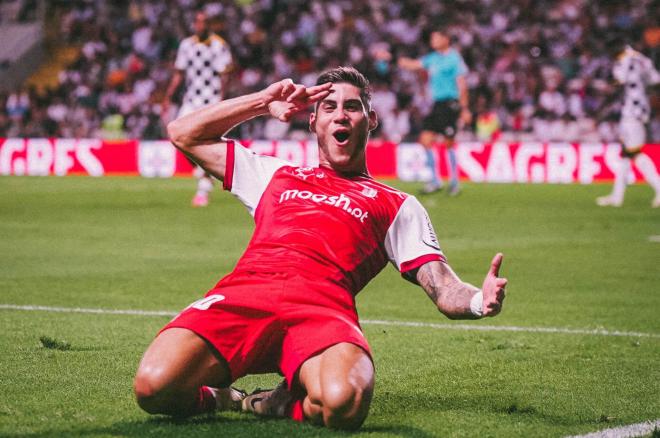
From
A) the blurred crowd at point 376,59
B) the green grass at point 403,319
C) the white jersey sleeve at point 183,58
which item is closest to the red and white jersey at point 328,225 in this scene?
the green grass at point 403,319

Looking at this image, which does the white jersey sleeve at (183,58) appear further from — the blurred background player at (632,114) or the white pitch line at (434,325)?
the white pitch line at (434,325)

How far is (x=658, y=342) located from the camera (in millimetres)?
6387

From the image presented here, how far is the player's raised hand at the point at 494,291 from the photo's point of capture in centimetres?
395

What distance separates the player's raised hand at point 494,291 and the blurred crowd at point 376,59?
1943 cm

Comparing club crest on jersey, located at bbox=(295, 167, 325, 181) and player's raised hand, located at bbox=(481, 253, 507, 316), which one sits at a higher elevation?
club crest on jersey, located at bbox=(295, 167, 325, 181)

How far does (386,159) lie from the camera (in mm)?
22516

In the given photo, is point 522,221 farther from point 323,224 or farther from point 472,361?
point 323,224

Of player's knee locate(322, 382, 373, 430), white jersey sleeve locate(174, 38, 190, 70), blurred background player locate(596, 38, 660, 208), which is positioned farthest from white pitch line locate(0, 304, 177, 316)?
blurred background player locate(596, 38, 660, 208)

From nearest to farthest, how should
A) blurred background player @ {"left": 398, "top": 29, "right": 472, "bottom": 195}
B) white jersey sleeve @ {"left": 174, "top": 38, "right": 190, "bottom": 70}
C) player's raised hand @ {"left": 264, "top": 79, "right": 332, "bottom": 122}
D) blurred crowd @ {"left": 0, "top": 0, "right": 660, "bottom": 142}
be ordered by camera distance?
player's raised hand @ {"left": 264, "top": 79, "right": 332, "bottom": 122}
white jersey sleeve @ {"left": 174, "top": 38, "right": 190, "bottom": 70}
blurred background player @ {"left": 398, "top": 29, "right": 472, "bottom": 195}
blurred crowd @ {"left": 0, "top": 0, "right": 660, "bottom": 142}

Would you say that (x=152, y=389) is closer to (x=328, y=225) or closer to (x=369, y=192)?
(x=328, y=225)

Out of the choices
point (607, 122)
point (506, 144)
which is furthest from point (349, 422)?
point (607, 122)

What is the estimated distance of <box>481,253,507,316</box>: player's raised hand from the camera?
3951 mm

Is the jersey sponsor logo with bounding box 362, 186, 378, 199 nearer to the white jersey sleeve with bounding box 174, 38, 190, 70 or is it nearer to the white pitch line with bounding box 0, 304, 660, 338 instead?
the white pitch line with bounding box 0, 304, 660, 338

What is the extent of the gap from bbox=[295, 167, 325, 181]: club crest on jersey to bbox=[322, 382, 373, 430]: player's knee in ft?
3.70
